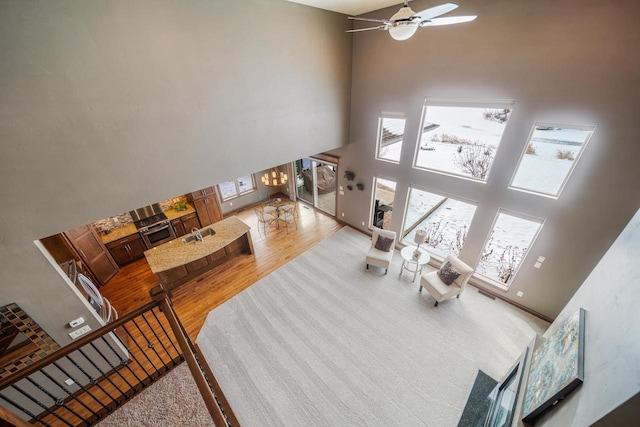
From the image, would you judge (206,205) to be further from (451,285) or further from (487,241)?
(487,241)

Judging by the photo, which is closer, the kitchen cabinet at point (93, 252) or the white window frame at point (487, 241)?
the white window frame at point (487, 241)

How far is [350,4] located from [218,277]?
21.7 ft

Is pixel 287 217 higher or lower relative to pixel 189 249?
lower

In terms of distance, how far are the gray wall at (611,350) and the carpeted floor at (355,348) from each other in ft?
5.38

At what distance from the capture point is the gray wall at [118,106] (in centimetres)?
227

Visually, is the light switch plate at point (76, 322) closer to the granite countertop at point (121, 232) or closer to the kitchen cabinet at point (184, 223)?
the granite countertop at point (121, 232)

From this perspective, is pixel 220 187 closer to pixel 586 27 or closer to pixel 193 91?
pixel 193 91

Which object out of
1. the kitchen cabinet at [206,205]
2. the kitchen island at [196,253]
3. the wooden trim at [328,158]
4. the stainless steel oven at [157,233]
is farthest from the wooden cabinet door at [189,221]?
the wooden trim at [328,158]

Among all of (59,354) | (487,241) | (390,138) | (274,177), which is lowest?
(487,241)

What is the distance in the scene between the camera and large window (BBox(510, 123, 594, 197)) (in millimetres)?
3338

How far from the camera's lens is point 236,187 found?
28.1ft

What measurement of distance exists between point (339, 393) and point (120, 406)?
2.69 metres

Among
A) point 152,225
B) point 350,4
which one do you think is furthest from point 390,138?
point 152,225

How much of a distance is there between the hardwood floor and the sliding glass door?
48.1 inches
